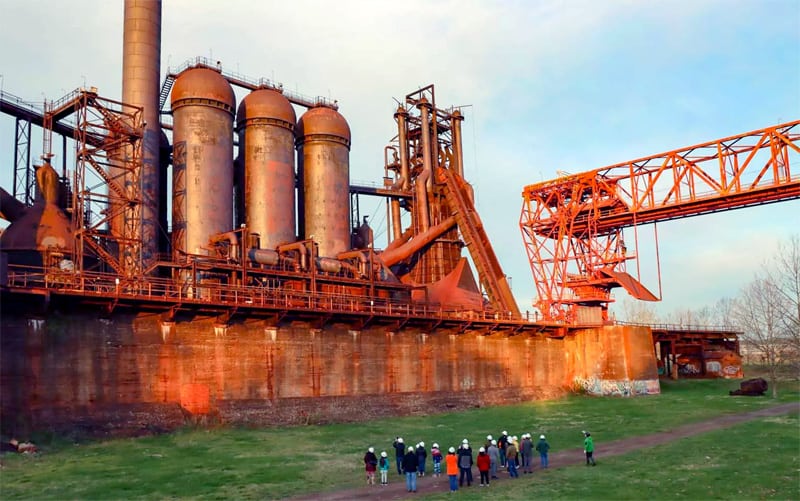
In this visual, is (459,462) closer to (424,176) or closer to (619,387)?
(619,387)

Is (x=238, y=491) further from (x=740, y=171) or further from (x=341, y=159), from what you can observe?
(x=740, y=171)

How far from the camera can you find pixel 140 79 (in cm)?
4884

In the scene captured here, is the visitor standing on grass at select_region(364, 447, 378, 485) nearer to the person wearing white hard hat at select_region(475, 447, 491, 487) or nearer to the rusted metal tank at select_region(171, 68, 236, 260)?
the person wearing white hard hat at select_region(475, 447, 491, 487)

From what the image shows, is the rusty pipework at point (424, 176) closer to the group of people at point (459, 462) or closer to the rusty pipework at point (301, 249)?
the rusty pipework at point (301, 249)

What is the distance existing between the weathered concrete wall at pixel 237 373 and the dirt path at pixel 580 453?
52.6 ft

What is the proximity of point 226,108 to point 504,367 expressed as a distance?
102ft

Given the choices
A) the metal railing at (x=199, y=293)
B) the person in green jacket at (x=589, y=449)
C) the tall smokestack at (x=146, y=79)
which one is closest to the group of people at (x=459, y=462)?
the person in green jacket at (x=589, y=449)

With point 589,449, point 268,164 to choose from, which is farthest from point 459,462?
point 268,164

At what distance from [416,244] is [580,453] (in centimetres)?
3972

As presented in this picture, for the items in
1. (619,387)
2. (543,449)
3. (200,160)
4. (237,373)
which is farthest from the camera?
(619,387)

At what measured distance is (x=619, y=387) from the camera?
61875 millimetres

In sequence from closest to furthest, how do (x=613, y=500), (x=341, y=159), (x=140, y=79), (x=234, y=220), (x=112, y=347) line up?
(x=613, y=500)
(x=112, y=347)
(x=140, y=79)
(x=234, y=220)
(x=341, y=159)

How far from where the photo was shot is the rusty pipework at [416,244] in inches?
2606

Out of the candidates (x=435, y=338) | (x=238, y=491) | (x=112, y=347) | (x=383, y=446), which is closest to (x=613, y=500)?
(x=238, y=491)
